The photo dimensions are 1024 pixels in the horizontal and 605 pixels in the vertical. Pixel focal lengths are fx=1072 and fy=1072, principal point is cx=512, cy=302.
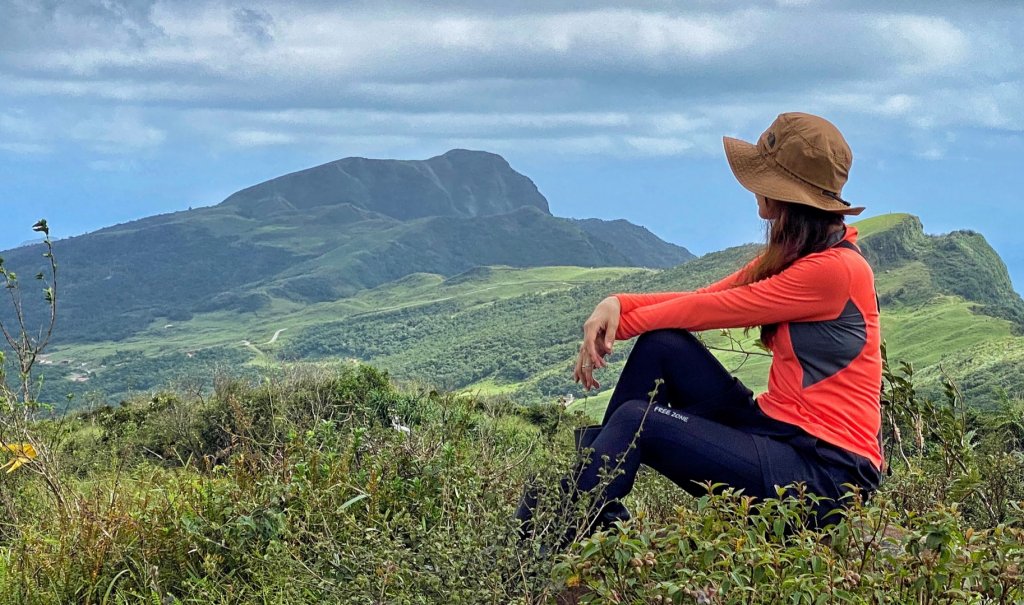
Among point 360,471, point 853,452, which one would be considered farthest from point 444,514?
point 853,452

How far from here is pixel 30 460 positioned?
17.2ft

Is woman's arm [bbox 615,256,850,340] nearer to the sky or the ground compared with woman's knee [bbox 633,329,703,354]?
nearer to the sky

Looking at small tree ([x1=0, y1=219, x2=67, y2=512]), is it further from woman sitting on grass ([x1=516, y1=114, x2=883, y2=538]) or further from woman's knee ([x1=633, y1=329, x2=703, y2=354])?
woman's knee ([x1=633, y1=329, x2=703, y2=354])

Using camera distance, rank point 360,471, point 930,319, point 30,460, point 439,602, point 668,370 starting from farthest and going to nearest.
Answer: point 930,319 < point 30,460 < point 360,471 < point 668,370 < point 439,602

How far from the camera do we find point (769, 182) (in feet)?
14.0

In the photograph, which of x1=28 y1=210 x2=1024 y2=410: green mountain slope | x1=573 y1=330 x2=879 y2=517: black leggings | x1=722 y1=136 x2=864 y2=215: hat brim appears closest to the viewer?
x1=573 y1=330 x2=879 y2=517: black leggings

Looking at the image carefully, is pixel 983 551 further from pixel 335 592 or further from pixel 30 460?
pixel 30 460

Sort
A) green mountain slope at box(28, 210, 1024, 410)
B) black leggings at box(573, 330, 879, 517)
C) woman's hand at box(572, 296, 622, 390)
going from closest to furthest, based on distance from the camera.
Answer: black leggings at box(573, 330, 879, 517), woman's hand at box(572, 296, 622, 390), green mountain slope at box(28, 210, 1024, 410)

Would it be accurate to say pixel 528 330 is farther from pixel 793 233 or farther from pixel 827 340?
pixel 827 340

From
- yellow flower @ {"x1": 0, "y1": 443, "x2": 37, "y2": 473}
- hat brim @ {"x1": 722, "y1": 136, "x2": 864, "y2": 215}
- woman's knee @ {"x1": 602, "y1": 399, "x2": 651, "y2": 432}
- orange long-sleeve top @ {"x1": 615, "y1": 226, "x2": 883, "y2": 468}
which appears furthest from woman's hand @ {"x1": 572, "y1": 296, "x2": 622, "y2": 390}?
yellow flower @ {"x1": 0, "y1": 443, "x2": 37, "y2": 473}

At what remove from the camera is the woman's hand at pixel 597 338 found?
4.49 metres

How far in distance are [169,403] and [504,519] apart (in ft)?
27.7

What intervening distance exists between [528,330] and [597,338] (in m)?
108

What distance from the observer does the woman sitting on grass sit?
4055 millimetres
